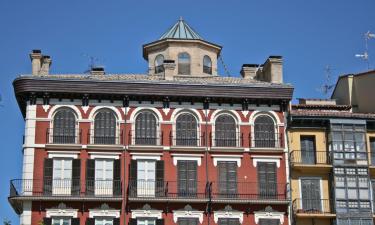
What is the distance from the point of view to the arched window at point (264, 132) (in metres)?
54.0

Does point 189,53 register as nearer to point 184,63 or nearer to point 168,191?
point 184,63

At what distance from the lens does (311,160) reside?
54.4m

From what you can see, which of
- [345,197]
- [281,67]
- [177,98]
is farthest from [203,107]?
[345,197]

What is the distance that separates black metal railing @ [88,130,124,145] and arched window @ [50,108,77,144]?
1087 mm

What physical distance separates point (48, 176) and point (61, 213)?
2388mm

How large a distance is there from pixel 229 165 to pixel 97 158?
812 centimetres

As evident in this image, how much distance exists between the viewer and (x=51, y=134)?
172ft

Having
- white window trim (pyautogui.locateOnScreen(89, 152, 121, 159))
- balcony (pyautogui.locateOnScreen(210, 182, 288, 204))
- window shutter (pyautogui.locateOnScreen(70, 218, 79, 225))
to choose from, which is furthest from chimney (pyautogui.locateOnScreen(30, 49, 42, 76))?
balcony (pyautogui.locateOnScreen(210, 182, 288, 204))

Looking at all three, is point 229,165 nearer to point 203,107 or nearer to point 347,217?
point 203,107

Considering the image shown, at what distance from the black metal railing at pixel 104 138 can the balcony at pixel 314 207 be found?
11.4 metres

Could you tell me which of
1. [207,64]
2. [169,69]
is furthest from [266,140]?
[207,64]

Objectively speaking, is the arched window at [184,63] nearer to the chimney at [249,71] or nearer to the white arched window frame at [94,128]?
the chimney at [249,71]

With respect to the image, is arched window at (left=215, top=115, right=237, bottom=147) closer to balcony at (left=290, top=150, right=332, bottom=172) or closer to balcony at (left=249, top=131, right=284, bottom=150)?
balcony at (left=249, top=131, right=284, bottom=150)

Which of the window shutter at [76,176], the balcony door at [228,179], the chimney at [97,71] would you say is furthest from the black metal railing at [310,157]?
the chimney at [97,71]
